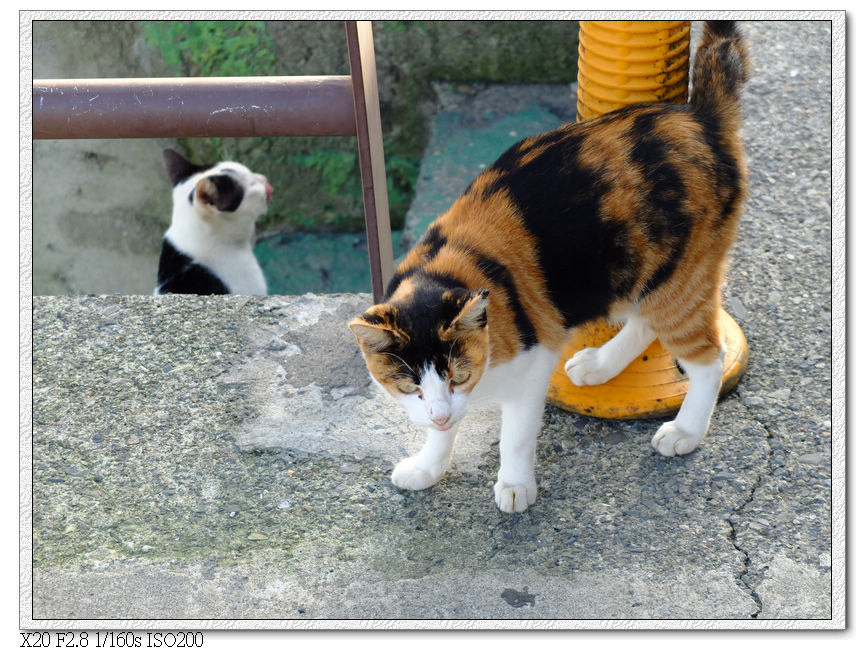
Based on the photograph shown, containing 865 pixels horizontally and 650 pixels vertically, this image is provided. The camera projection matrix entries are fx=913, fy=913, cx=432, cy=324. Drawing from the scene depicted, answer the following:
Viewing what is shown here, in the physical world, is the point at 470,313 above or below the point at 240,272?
above

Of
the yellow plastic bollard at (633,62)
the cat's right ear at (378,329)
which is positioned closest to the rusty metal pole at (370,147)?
the yellow plastic bollard at (633,62)

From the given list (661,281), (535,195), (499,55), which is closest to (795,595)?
(661,281)

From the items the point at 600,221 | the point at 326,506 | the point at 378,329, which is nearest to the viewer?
the point at 378,329

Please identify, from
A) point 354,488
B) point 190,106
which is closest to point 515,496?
point 354,488

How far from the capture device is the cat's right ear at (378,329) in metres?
2.06

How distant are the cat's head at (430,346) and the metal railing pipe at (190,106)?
2.55 ft

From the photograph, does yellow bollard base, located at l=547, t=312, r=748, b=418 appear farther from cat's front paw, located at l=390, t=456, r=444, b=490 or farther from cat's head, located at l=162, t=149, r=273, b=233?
cat's head, located at l=162, t=149, r=273, b=233

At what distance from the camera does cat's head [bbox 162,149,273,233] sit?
152 inches

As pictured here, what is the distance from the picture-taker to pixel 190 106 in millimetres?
2672

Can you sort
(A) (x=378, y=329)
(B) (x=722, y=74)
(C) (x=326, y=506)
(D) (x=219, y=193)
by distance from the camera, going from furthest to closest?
(D) (x=219, y=193) < (C) (x=326, y=506) < (B) (x=722, y=74) < (A) (x=378, y=329)

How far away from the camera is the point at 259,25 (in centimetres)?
472

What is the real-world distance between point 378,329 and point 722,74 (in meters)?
1.20

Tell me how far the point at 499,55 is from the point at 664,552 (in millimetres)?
3288

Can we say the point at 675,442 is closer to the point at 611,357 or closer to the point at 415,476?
the point at 611,357
